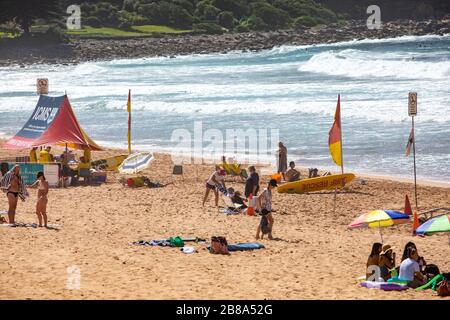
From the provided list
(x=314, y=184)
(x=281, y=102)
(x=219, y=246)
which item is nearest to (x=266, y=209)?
(x=219, y=246)

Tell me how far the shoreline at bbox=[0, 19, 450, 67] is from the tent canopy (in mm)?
59335

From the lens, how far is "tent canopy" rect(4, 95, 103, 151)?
22.3 metres

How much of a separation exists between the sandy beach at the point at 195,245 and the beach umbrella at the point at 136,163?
143cm

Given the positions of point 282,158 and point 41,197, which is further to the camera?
point 282,158

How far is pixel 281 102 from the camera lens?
4147 centimetres

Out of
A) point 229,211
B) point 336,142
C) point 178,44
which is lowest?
point 229,211

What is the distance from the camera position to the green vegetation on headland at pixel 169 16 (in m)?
102

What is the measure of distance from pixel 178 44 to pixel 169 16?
2002 cm

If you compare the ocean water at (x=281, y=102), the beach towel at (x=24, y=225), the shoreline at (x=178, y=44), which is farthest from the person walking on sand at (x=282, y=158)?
the shoreline at (x=178, y=44)

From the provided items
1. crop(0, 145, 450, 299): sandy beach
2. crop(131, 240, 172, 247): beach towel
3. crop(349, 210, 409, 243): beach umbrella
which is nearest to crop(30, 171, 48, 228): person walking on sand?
crop(0, 145, 450, 299): sandy beach

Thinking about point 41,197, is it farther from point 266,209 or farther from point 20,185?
point 266,209

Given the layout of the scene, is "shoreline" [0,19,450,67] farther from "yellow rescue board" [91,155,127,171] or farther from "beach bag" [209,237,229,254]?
"beach bag" [209,237,229,254]
